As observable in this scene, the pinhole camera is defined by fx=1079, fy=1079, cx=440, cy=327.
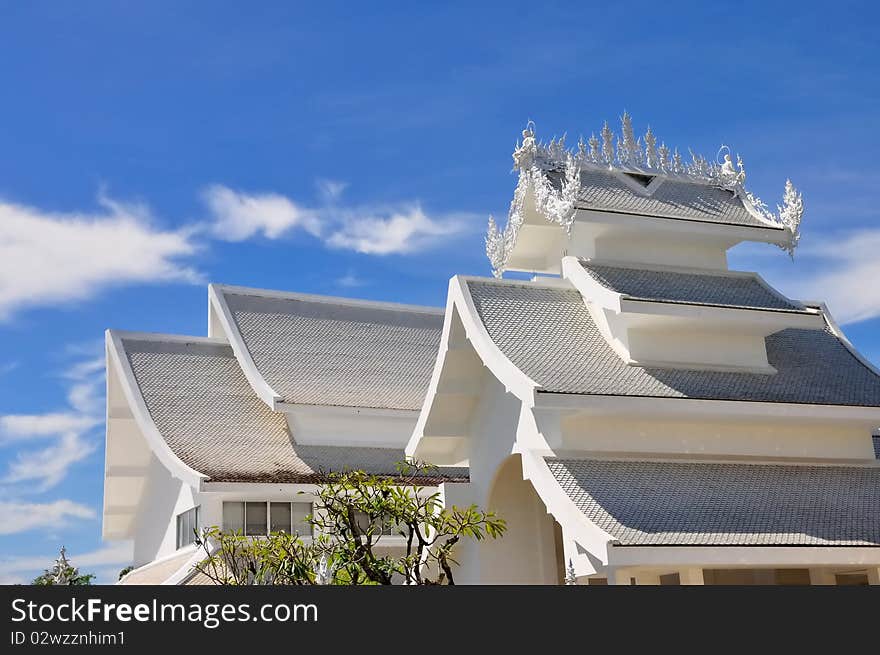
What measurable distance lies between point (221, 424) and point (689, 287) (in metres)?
9.70

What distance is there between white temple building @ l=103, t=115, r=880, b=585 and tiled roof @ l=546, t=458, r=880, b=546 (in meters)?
0.03

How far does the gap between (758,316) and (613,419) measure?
2.86m

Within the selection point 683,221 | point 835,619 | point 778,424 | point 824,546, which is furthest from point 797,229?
point 835,619

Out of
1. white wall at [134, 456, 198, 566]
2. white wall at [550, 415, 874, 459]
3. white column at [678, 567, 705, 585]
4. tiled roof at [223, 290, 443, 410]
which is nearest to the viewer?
white column at [678, 567, 705, 585]

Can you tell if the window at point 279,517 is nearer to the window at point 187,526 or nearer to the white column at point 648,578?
the window at point 187,526

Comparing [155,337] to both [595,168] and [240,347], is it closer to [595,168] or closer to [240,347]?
[240,347]

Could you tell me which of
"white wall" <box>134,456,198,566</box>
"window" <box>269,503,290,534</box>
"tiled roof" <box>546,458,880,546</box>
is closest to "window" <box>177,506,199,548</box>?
"white wall" <box>134,456,198,566</box>

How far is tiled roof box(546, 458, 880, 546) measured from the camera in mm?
12367

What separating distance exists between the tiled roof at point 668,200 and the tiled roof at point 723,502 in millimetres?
4239

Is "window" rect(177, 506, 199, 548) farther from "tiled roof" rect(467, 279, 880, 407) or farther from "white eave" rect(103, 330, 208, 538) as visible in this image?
"tiled roof" rect(467, 279, 880, 407)

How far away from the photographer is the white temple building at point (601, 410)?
42.8ft

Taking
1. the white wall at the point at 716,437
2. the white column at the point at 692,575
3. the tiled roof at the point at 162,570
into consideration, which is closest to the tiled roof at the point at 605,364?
the white wall at the point at 716,437

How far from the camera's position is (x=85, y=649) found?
705cm

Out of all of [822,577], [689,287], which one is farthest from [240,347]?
[822,577]
